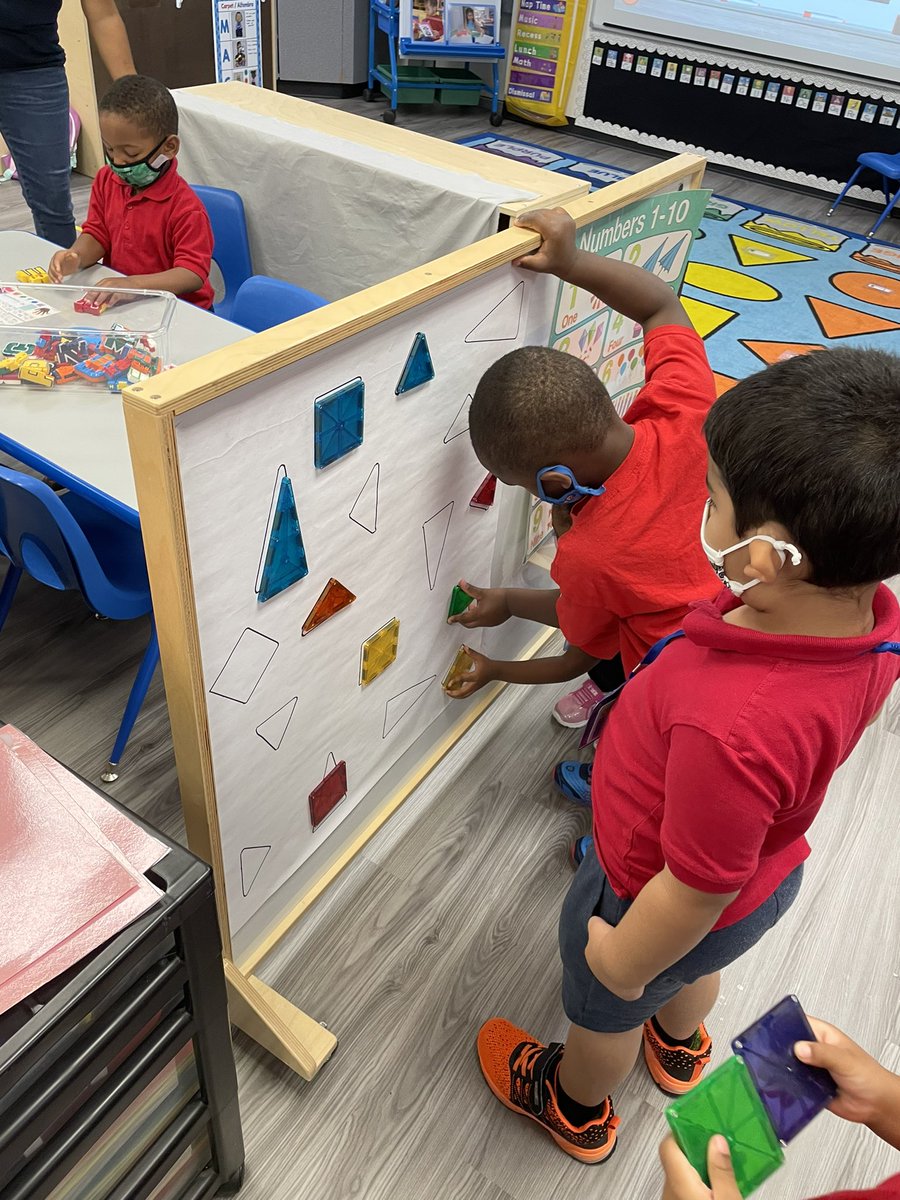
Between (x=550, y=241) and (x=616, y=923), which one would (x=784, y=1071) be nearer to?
(x=616, y=923)

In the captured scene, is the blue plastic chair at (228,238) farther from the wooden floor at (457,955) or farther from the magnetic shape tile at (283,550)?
the magnetic shape tile at (283,550)

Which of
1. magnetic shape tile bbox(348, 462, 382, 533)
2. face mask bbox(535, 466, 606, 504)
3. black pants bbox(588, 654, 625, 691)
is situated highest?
face mask bbox(535, 466, 606, 504)

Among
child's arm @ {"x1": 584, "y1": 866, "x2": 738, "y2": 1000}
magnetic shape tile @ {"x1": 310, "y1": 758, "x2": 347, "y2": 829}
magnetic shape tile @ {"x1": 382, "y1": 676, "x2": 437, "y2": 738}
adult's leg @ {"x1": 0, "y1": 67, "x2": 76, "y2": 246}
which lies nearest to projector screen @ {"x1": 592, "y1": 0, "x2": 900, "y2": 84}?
adult's leg @ {"x1": 0, "y1": 67, "x2": 76, "y2": 246}

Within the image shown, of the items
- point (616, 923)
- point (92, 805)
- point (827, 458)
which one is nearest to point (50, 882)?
point (92, 805)

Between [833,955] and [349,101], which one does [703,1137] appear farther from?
[349,101]

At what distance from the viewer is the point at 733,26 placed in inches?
193

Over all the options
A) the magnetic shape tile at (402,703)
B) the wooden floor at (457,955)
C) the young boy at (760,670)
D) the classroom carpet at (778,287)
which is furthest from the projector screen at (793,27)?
the young boy at (760,670)

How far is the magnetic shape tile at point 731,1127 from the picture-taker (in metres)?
0.65

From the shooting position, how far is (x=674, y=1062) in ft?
4.32

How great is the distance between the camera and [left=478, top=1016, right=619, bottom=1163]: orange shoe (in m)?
1.22

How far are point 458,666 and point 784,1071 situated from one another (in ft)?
3.40

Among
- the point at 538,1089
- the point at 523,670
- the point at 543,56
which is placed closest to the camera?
the point at 538,1089

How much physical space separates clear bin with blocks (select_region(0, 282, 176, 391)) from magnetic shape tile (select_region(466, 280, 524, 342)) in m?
0.60

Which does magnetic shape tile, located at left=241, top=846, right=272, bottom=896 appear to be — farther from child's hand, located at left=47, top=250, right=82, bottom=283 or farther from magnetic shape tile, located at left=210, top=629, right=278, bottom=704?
child's hand, located at left=47, top=250, right=82, bottom=283
